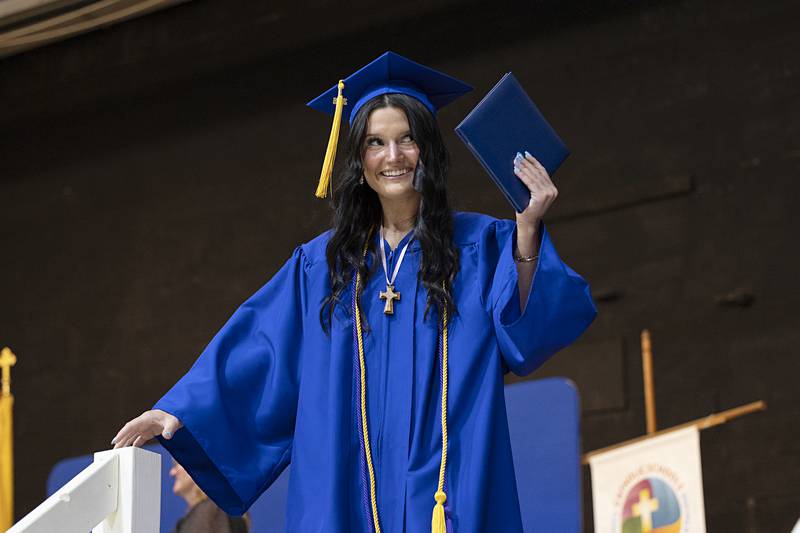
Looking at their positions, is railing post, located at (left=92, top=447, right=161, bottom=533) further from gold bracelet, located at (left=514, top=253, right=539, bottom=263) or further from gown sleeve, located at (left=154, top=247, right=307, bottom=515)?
gold bracelet, located at (left=514, top=253, right=539, bottom=263)

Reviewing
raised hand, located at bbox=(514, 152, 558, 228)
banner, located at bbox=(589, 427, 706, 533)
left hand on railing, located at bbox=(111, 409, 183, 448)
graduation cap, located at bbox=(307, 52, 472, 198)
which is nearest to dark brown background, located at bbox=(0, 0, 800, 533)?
banner, located at bbox=(589, 427, 706, 533)

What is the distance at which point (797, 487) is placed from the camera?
666 centimetres

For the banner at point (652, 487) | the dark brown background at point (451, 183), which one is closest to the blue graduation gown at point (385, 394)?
the dark brown background at point (451, 183)

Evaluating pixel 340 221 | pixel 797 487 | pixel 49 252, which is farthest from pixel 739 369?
pixel 49 252

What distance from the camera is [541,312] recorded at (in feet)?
9.14

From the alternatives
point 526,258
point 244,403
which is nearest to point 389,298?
point 526,258

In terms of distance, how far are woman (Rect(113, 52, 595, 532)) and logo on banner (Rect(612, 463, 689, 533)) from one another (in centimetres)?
328

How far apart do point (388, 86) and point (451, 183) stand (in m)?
4.12

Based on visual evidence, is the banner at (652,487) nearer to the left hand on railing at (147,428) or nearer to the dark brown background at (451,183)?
the dark brown background at (451,183)

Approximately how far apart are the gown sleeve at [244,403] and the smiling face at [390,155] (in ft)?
1.04

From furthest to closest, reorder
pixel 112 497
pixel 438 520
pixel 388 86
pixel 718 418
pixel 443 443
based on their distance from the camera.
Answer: pixel 718 418, pixel 388 86, pixel 443 443, pixel 438 520, pixel 112 497

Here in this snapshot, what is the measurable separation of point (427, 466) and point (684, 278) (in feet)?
15.6

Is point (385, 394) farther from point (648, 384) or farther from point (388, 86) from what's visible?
point (648, 384)

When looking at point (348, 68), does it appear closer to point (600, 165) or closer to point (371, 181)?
point (600, 165)
